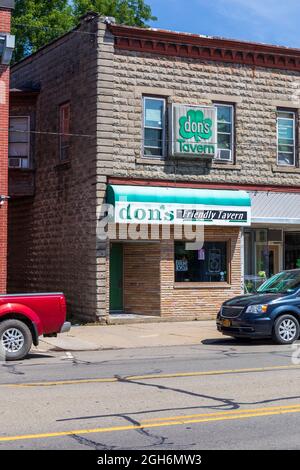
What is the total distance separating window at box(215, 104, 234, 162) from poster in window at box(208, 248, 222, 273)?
2950mm

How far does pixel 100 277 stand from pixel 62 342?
3886 millimetres

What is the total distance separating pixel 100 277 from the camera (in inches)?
786

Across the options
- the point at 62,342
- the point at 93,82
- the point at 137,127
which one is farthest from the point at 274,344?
the point at 93,82

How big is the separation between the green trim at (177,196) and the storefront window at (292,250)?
2.92m

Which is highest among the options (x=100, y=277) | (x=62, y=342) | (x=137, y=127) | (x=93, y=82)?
(x=93, y=82)

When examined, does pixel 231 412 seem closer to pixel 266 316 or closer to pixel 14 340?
pixel 14 340

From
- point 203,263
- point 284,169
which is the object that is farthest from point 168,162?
point 284,169

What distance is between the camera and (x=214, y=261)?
866 inches

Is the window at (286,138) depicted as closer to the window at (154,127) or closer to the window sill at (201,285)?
the window at (154,127)

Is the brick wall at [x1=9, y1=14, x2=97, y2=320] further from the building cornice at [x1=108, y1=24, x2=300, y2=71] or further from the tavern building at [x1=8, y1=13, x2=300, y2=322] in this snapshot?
the building cornice at [x1=108, y1=24, x2=300, y2=71]

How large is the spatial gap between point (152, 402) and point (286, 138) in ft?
52.8

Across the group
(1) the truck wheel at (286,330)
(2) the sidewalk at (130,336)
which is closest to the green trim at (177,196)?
(2) the sidewalk at (130,336)
